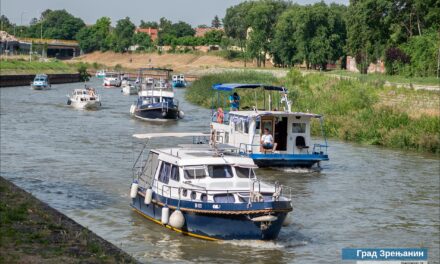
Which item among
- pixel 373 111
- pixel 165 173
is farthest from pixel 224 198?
pixel 373 111

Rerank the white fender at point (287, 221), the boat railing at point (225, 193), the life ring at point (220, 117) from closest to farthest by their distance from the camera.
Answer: the boat railing at point (225, 193) → the white fender at point (287, 221) → the life ring at point (220, 117)

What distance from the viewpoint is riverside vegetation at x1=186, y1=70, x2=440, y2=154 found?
47500 mm

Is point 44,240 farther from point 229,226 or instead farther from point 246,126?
point 246,126

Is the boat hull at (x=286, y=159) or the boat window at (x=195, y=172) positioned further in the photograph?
the boat hull at (x=286, y=159)

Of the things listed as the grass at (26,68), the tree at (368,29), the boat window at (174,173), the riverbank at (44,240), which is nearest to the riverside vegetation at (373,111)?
the boat window at (174,173)

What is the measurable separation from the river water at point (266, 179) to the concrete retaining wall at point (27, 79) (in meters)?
53.3

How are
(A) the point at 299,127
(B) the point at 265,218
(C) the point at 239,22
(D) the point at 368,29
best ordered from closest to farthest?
1. (B) the point at 265,218
2. (A) the point at 299,127
3. (D) the point at 368,29
4. (C) the point at 239,22

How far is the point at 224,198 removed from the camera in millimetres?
23500

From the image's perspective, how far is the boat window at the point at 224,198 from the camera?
2334cm

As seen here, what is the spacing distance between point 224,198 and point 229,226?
90 cm

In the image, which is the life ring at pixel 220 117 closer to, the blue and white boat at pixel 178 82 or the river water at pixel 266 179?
the river water at pixel 266 179

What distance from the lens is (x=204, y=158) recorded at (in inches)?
982

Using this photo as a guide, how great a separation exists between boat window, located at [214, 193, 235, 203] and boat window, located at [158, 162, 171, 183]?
2.32 metres

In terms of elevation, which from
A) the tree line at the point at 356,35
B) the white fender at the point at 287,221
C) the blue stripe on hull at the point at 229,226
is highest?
the tree line at the point at 356,35
